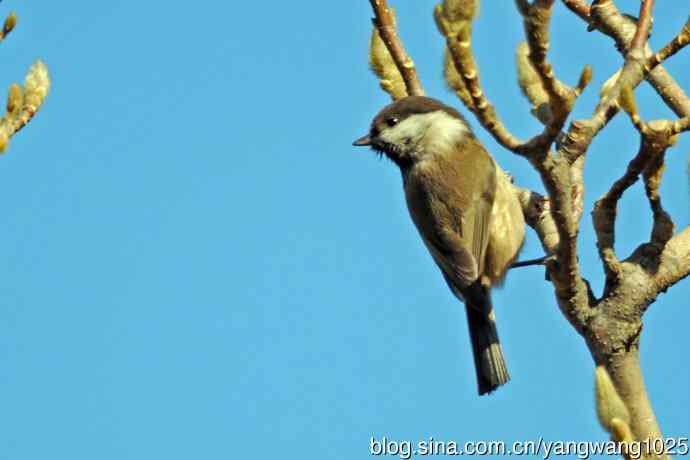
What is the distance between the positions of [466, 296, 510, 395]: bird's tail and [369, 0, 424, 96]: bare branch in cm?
142

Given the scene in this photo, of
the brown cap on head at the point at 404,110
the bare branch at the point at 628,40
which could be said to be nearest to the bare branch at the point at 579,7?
the bare branch at the point at 628,40

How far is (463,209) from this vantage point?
525 cm

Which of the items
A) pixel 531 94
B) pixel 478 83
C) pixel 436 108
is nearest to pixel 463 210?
pixel 436 108

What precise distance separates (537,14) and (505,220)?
9.53 feet

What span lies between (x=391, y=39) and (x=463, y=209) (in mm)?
1545

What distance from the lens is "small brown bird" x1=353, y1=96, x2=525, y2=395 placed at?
5148 millimetres

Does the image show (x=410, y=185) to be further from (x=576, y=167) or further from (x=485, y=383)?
(x=576, y=167)

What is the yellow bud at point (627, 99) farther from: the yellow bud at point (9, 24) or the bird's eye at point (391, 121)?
the bird's eye at point (391, 121)

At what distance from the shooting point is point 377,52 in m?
4.17

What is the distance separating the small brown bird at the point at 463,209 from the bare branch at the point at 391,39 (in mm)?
636

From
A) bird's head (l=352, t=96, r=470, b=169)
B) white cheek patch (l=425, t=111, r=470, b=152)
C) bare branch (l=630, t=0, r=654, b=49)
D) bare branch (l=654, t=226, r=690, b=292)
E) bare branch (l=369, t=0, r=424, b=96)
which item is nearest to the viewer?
bare branch (l=630, t=0, r=654, b=49)

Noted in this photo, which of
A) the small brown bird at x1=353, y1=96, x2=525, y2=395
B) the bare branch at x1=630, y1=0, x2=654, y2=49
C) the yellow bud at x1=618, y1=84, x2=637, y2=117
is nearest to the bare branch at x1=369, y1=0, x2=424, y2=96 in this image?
the small brown bird at x1=353, y1=96, x2=525, y2=395

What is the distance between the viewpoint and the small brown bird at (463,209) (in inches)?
203

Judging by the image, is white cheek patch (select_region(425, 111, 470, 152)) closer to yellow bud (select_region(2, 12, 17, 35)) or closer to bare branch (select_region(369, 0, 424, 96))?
bare branch (select_region(369, 0, 424, 96))
